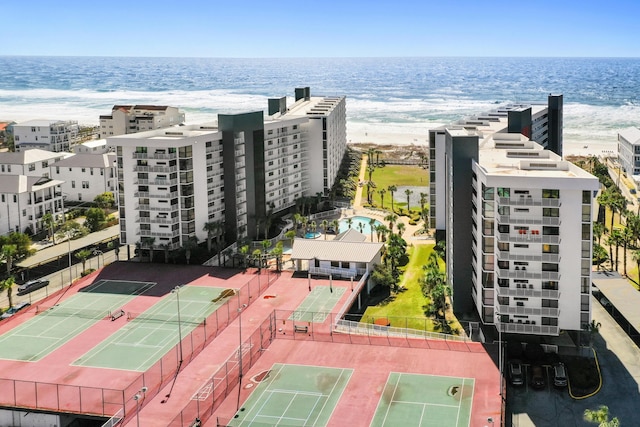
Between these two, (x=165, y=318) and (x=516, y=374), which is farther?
(x=165, y=318)

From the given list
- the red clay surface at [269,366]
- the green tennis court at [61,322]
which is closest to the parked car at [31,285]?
the green tennis court at [61,322]

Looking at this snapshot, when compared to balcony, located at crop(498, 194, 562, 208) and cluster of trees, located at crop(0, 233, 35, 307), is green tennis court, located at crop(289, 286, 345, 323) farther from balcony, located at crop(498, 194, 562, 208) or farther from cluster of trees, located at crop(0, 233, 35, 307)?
cluster of trees, located at crop(0, 233, 35, 307)

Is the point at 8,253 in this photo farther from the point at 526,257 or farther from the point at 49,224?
the point at 526,257

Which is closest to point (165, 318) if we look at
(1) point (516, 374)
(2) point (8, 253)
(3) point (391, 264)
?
(2) point (8, 253)

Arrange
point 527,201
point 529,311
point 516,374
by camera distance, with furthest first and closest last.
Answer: point 529,311, point 527,201, point 516,374

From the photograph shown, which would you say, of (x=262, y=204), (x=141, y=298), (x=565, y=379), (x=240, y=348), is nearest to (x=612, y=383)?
(x=565, y=379)

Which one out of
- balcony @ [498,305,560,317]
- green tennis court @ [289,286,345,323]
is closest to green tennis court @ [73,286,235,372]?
green tennis court @ [289,286,345,323]

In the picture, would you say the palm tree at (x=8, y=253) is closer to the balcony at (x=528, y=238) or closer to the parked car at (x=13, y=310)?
the parked car at (x=13, y=310)
